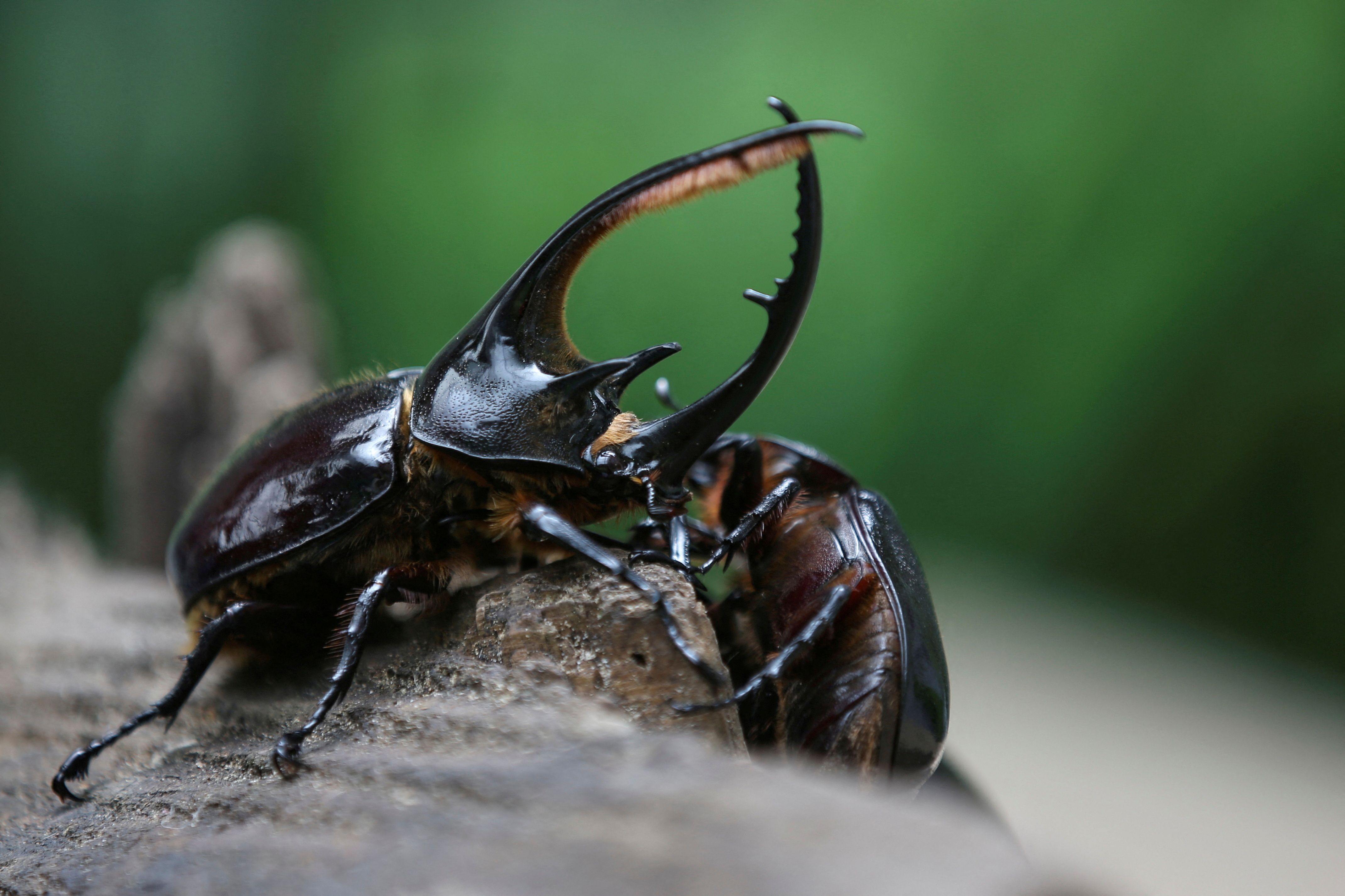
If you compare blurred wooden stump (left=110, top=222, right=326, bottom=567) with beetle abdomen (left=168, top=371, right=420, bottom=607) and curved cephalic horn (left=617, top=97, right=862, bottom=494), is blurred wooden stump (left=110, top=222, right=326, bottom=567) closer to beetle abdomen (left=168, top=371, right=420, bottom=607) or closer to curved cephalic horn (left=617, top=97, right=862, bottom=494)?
beetle abdomen (left=168, top=371, right=420, bottom=607)

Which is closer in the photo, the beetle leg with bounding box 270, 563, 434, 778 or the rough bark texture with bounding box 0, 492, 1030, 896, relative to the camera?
the rough bark texture with bounding box 0, 492, 1030, 896

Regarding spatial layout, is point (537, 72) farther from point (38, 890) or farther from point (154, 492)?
point (38, 890)

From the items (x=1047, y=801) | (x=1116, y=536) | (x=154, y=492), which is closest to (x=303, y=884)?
(x=154, y=492)

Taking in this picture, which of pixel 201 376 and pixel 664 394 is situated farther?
pixel 201 376

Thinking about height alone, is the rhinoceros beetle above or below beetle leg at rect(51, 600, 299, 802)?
above

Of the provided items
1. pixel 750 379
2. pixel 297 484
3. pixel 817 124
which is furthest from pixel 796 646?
pixel 297 484

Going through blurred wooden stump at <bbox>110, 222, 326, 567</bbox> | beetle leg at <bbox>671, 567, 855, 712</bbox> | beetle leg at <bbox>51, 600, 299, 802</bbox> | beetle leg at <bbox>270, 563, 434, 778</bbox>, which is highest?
beetle leg at <bbox>671, 567, 855, 712</bbox>

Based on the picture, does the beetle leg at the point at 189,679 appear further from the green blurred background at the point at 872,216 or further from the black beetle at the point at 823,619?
the green blurred background at the point at 872,216

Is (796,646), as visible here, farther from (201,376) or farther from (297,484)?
(201,376)

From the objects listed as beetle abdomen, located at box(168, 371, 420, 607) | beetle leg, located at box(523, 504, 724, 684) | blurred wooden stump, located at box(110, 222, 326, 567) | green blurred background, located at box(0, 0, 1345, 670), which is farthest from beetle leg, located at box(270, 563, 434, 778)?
green blurred background, located at box(0, 0, 1345, 670)
